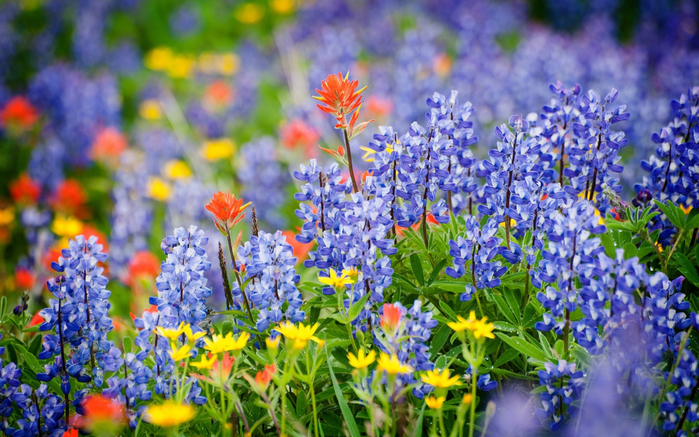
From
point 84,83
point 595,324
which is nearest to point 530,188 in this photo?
point 595,324

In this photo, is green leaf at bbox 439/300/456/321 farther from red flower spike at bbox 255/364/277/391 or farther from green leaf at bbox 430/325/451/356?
red flower spike at bbox 255/364/277/391

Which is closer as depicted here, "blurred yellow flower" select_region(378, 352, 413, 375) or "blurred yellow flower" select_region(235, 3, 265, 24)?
"blurred yellow flower" select_region(378, 352, 413, 375)

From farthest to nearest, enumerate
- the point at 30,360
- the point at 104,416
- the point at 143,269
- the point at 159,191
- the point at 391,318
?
the point at 159,191 → the point at 143,269 → the point at 30,360 → the point at 391,318 → the point at 104,416

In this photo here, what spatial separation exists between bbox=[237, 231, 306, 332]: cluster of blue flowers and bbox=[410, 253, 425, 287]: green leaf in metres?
0.35

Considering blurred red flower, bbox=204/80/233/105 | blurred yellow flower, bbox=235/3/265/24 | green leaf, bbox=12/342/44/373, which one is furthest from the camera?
blurred yellow flower, bbox=235/3/265/24

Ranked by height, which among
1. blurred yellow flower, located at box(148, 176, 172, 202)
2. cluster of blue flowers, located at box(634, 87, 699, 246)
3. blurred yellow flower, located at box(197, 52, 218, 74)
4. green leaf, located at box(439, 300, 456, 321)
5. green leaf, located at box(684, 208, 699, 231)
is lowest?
green leaf, located at box(439, 300, 456, 321)

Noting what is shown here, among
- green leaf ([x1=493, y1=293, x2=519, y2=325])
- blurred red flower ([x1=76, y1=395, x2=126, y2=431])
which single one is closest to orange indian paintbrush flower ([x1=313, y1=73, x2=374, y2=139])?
green leaf ([x1=493, y1=293, x2=519, y2=325])

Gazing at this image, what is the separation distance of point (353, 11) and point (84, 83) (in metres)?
3.94

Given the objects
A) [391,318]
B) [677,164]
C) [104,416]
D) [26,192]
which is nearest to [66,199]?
[26,192]

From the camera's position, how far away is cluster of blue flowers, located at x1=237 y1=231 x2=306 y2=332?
4.77 ft

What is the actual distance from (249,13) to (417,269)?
7203 millimetres

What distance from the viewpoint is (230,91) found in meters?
5.88

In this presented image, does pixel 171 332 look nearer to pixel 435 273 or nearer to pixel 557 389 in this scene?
pixel 435 273

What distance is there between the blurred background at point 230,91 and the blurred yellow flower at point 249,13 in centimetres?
9
